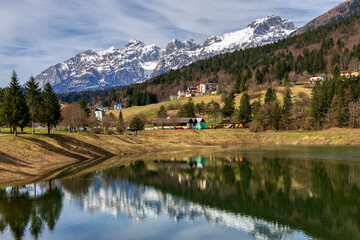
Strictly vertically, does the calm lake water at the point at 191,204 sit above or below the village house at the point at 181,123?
below

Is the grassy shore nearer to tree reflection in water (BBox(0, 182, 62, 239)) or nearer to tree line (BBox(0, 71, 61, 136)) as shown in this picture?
tree line (BBox(0, 71, 61, 136))

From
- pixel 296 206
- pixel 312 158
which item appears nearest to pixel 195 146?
pixel 312 158

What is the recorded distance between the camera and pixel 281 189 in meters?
45.5

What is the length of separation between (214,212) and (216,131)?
93679mm

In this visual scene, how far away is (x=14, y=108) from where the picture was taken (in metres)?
67.1

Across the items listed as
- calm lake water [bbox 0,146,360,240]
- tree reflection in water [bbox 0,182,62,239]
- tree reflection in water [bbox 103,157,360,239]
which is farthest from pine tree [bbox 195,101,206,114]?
tree reflection in water [bbox 0,182,62,239]

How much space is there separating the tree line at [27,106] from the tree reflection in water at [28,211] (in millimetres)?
27730

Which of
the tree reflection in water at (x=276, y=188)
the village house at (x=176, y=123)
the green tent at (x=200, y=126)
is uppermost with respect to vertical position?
the village house at (x=176, y=123)

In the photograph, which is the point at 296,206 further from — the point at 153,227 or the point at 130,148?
the point at 130,148

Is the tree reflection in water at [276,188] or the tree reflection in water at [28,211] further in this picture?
the tree reflection in water at [276,188]

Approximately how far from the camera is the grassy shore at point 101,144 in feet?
182

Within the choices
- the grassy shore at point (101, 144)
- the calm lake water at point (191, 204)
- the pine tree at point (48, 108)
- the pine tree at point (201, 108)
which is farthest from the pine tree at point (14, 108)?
the pine tree at point (201, 108)

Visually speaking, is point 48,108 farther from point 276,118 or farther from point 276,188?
point 276,118

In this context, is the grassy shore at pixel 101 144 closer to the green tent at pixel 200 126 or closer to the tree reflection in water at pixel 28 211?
the tree reflection in water at pixel 28 211
